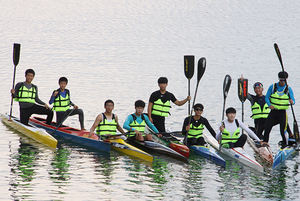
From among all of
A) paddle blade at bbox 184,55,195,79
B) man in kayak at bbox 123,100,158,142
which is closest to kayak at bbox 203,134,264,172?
man in kayak at bbox 123,100,158,142

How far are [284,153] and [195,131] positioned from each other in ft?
7.14

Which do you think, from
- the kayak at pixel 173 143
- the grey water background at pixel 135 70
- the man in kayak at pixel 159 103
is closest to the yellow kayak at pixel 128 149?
the grey water background at pixel 135 70

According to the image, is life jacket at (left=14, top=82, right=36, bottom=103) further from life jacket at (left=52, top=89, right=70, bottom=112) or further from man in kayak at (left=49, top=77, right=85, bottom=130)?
life jacket at (left=52, top=89, right=70, bottom=112)

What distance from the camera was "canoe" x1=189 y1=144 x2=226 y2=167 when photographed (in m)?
9.15

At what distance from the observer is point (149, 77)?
2423cm

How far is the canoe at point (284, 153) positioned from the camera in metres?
9.28

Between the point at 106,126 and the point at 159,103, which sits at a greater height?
the point at 159,103

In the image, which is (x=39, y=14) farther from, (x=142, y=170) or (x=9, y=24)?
(x=142, y=170)

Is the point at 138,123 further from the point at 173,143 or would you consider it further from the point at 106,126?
the point at 173,143

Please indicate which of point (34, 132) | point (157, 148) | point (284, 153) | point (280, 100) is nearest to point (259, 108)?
point (280, 100)

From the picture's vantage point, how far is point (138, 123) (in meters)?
9.88

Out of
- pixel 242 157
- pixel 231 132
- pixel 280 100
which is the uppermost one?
pixel 280 100

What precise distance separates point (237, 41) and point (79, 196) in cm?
2879

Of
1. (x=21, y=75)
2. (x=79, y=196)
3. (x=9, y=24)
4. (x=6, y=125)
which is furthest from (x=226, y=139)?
(x=9, y=24)
